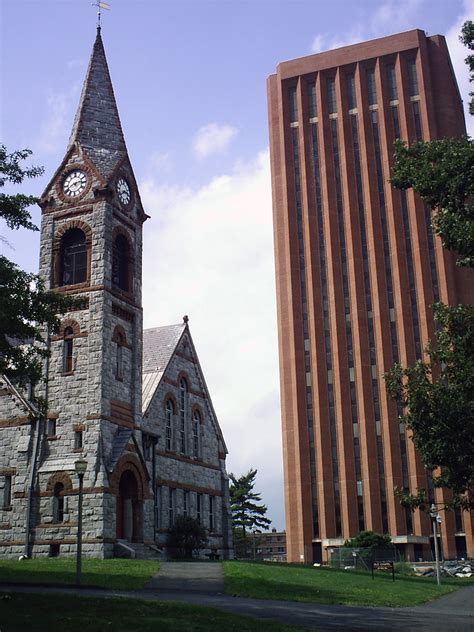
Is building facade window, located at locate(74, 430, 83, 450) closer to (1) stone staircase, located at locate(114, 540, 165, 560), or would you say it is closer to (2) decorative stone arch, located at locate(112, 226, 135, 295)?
(1) stone staircase, located at locate(114, 540, 165, 560)

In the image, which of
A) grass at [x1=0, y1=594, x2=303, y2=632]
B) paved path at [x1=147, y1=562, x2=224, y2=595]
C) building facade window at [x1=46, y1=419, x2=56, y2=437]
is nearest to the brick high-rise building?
building facade window at [x1=46, y1=419, x2=56, y2=437]

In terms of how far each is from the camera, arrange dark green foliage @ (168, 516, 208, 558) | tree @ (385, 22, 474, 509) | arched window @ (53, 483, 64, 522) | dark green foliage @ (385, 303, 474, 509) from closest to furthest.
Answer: tree @ (385, 22, 474, 509) → dark green foliage @ (385, 303, 474, 509) → arched window @ (53, 483, 64, 522) → dark green foliage @ (168, 516, 208, 558)

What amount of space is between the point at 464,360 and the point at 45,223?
26.0 m

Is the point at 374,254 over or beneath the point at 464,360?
over

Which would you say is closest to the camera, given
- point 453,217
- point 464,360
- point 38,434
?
point 453,217

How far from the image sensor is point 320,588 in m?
27.0

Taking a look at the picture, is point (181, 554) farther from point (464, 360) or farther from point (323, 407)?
point (323, 407)

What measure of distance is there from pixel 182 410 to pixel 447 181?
1194 inches

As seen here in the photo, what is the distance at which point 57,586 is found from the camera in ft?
79.0

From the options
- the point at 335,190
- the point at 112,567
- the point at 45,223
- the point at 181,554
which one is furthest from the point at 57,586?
the point at 335,190

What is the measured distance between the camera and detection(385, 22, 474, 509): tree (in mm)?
20564

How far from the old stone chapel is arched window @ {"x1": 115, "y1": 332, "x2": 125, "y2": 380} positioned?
92mm

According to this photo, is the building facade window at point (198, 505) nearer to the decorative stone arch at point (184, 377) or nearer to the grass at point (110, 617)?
the decorative stone arch at point (184, 377)

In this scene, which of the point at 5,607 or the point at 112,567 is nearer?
the point at 5,607
